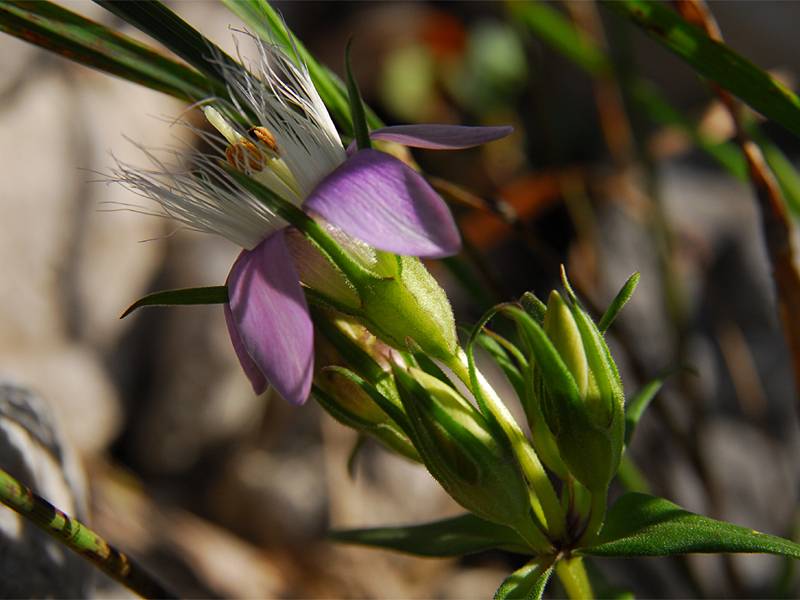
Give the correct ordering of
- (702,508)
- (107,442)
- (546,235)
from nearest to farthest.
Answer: (702,508) → (107,442) → (546,235)

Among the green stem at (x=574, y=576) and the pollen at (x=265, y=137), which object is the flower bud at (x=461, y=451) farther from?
the pollen at (x=265, y=137)

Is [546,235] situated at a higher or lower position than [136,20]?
lower

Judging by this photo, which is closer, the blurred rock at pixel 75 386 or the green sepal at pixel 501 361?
the green sepal at pixel 501 361

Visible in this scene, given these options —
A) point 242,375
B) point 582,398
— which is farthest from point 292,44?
point 242,375

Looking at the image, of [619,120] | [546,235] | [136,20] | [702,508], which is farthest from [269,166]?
[546,235]

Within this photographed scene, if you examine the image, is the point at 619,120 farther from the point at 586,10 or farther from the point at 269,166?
the point at 269,166

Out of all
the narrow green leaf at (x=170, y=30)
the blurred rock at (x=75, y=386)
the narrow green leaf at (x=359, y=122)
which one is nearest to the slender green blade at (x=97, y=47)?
the narrow green leaf at (x=170, y=30)

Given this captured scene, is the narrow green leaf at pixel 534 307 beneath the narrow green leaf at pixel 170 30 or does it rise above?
beneath

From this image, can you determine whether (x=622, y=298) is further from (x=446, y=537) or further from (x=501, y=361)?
(x=446, y=537)
